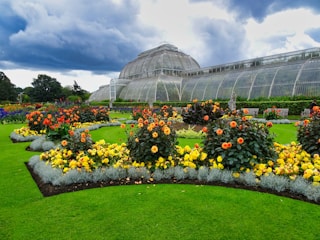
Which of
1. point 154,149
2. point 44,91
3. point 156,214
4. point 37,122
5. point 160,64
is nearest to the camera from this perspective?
point 156,214

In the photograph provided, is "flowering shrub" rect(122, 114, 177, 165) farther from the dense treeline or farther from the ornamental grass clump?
the dense treeline

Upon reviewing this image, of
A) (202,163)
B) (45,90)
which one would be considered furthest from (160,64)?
(45,90)

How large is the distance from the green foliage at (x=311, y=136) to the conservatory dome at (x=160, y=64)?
1587 inches

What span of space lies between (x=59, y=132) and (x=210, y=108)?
7862mm

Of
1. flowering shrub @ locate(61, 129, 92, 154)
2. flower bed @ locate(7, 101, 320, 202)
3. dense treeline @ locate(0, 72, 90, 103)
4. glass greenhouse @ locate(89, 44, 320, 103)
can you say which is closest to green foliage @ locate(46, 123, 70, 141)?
flowering shrub @ locate(61, 129, 92, 154)

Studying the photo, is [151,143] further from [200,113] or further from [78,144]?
[200,113]

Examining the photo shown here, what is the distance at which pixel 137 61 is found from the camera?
55.2 metres

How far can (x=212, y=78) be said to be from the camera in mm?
37500

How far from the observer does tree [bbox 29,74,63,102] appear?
73.2m

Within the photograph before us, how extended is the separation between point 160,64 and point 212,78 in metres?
12.5

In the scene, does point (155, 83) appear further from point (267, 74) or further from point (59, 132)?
point (59, 132)

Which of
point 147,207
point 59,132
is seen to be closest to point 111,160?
point 147,207

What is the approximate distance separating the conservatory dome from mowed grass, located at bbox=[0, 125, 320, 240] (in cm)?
A: 4248

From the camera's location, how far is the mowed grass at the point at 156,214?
11.0ft
